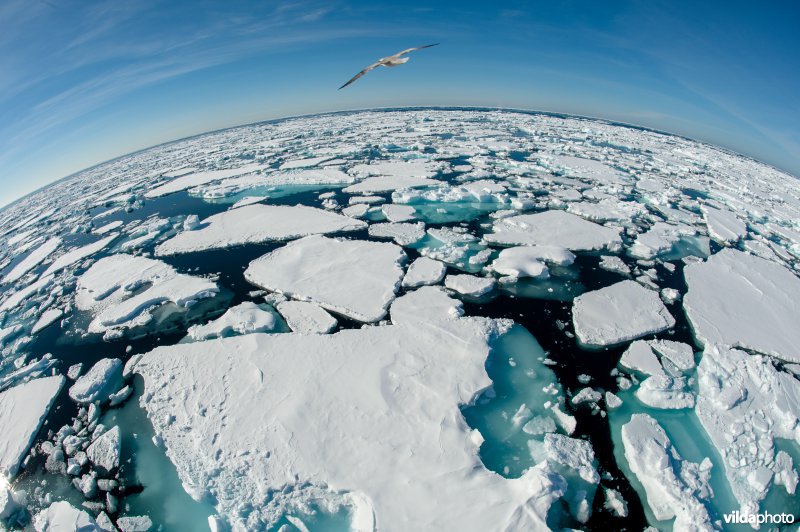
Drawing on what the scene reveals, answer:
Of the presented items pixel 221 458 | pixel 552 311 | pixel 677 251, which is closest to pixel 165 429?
pixel 221 458

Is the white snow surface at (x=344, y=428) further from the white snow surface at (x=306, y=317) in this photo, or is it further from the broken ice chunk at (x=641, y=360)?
the broken ice chunk at (x=641, y=360)

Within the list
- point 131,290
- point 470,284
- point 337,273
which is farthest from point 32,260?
point 470,284

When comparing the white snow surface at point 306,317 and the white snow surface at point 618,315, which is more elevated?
the white snow surface at point 306,317

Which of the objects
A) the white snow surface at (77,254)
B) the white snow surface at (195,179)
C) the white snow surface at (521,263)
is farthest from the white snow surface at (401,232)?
the white snow surface at (195,179)

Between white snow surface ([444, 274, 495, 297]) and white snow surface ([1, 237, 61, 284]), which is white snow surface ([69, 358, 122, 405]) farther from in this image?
white snow surface ([1, 237, 61, 284])

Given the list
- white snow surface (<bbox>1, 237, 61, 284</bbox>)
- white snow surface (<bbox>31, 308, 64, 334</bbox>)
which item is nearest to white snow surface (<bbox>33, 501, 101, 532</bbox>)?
white snow surface (<bbox>31, 308, 64, 334</bbox>)
